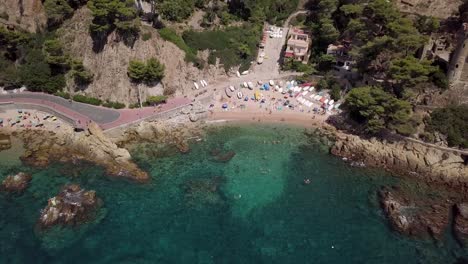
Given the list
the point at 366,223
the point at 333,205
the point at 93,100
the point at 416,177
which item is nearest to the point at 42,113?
the point at 93,100

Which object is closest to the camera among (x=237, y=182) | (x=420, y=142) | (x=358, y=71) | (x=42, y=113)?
(x=237, y=182)

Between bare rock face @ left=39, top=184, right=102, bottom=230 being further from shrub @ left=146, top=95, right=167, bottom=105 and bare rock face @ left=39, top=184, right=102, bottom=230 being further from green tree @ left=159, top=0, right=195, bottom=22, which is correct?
green tree @ left=159, top=0, right=195, bottom=22

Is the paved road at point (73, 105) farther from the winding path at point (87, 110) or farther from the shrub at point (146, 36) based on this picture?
the shrub at point (146, 36)

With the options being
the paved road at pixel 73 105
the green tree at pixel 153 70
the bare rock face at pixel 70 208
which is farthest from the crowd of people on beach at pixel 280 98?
the bare rock face at pixel 70 208

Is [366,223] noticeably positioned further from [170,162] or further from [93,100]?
[93,100]

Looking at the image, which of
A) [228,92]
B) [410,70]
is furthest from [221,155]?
[410,70]

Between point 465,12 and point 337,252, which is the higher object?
point 465,12

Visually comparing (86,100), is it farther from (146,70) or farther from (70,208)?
(70,208)

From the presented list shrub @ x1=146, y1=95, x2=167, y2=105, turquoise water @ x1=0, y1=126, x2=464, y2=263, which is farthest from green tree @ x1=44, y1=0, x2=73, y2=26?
turquoise water @ x1=0, y1=126, x2=464, y2=263
